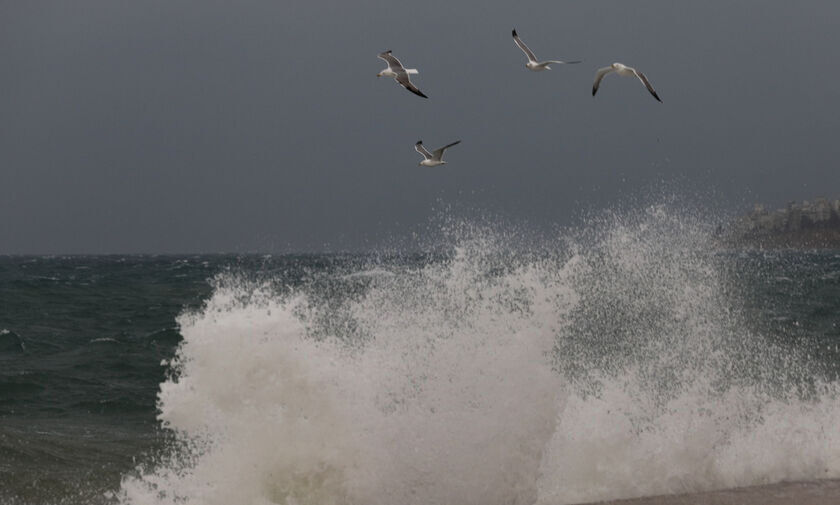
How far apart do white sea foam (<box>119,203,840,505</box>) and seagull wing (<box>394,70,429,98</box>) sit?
207cm

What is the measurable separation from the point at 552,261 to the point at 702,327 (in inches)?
320

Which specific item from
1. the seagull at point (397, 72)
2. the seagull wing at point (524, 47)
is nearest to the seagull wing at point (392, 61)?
the seagull at point (397, 72)

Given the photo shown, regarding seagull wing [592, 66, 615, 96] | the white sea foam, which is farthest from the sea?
seagull wing [592, 66, 615, 96]

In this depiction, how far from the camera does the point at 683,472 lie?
7949 mm

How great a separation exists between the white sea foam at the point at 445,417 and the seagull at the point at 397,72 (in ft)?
7.07

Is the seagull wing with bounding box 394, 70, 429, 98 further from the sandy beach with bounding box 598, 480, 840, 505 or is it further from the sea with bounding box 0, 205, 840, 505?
the sandy beach with bounding box 598, 480, 840, 505

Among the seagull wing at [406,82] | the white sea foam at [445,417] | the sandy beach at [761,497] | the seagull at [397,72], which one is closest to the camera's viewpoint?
the sandy beach at [761,497]

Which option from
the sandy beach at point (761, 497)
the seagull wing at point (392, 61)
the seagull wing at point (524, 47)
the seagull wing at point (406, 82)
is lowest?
the sandy beach at point (761, 497)

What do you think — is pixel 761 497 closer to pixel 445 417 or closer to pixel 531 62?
pixel 445 417

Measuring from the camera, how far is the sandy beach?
6.74m

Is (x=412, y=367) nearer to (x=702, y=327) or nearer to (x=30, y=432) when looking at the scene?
(x=30, y=432)

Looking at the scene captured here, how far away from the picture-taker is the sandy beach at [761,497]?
6.74 m

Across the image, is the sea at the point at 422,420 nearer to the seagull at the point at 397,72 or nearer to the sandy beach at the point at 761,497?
the sandy beach at the point at 761,497

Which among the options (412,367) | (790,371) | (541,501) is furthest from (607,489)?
(790,371)
